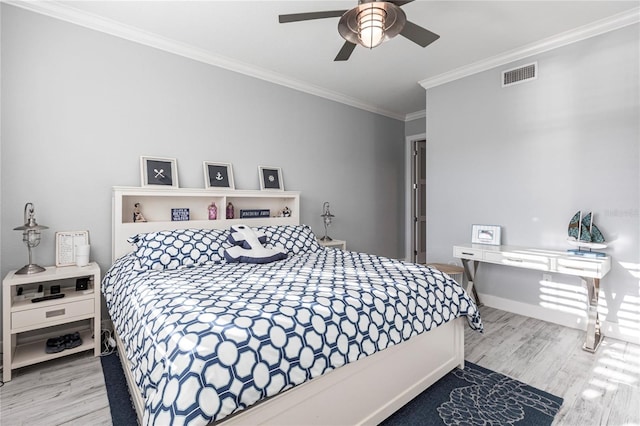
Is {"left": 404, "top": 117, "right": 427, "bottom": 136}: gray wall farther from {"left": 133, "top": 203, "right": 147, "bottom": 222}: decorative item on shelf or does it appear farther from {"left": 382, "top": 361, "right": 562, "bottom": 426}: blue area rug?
{"left": 133, "top": 203, "right": 147, "bottom": 222}: decorative item on shelf

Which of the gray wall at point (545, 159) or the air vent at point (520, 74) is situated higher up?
the air vent at point (520, 74)

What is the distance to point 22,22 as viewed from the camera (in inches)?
91.6

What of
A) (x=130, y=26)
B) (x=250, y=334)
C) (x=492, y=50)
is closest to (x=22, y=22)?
(x=130, y=26)

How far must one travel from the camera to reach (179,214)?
302 centimetres

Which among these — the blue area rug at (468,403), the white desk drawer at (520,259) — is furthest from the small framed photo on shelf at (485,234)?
the blue area rug at (468,403)

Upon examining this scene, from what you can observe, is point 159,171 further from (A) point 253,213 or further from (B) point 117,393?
(B) point 117,393

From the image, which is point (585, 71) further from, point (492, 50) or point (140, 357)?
point (140, 357)

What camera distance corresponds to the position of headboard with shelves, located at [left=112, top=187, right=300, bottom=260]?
2.63 meters

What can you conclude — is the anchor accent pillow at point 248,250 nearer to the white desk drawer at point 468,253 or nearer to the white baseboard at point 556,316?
the white desk drawer at point 468,253

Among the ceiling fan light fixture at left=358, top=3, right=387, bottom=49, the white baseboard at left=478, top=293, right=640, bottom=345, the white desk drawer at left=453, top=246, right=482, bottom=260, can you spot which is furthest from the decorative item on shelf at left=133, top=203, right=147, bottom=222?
the white baseboard at left=478, top=293, right=640, bottom=345

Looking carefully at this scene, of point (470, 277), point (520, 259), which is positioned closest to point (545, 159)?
point (520, 259)

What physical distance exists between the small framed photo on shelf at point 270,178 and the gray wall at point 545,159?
194 cm

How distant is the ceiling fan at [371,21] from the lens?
178 centimetres

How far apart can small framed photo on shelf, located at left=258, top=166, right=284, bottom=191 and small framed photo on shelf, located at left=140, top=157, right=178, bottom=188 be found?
94 centimetres
